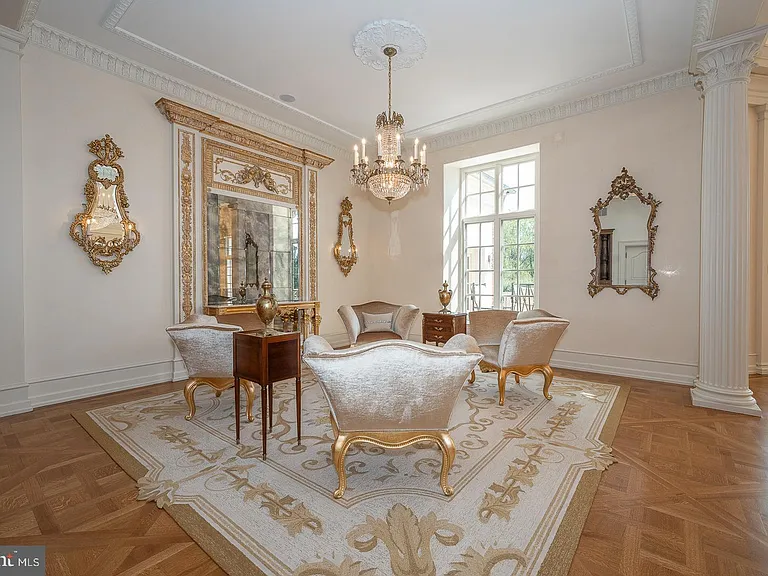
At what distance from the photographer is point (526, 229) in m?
6.46

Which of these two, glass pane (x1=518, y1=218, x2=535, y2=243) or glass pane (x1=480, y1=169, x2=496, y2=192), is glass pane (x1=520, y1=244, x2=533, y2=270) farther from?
glass pane (x1=480, y1=169, x2=496, y2=192)

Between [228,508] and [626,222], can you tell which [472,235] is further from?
[228,508]

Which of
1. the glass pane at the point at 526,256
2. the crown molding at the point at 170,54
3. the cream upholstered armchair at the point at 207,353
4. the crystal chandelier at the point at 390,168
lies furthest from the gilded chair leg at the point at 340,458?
the glass pane at the point at 526,256

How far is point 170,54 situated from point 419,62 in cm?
289

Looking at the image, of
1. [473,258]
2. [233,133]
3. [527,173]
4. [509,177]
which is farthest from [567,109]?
A: [233,133]

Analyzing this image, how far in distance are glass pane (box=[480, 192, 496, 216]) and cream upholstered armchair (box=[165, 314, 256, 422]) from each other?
16.8ft

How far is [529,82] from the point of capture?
5047 mm

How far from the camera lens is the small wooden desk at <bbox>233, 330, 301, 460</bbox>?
2.77 m

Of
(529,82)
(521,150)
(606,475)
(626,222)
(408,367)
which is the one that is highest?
(529,82)

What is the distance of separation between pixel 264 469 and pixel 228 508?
0.46m

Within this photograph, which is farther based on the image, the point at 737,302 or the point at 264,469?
the point at 737,302

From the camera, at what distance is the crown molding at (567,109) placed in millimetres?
4902

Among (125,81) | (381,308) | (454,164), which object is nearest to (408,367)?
(381,308)

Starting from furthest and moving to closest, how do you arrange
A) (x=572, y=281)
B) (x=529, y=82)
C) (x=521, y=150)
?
(x=521, y=150) → (x=572, y=281) → (x=529, y=82)
